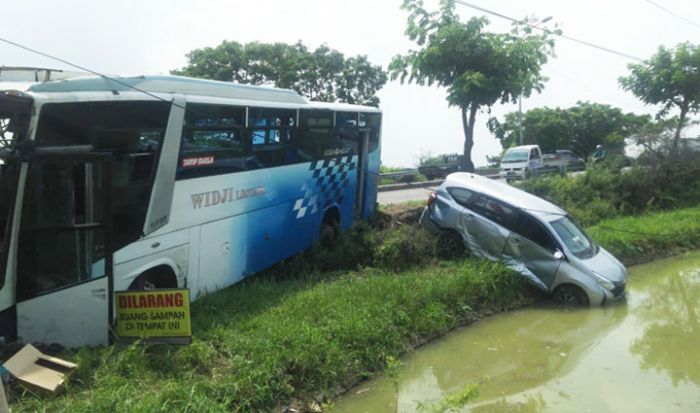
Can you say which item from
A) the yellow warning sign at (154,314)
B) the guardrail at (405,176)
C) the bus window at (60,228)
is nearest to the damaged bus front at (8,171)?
the bus window at (60,228)

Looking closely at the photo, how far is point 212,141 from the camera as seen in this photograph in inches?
303

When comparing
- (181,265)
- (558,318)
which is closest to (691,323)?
(558,318)

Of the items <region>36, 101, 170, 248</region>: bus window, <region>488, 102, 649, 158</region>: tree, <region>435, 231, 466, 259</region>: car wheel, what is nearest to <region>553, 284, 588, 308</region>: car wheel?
<region>435, 231, 466, 259</region>: car wheel

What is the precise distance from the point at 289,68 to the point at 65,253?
28005mm

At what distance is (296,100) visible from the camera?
10.1 m

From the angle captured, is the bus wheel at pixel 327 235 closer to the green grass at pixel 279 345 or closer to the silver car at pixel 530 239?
the green grass at pixel 279 345

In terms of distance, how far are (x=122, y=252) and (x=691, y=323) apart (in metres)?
8.67

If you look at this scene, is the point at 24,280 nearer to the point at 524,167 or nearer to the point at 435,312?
the point at 435,312

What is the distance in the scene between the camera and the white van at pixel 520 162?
2700 centimetres

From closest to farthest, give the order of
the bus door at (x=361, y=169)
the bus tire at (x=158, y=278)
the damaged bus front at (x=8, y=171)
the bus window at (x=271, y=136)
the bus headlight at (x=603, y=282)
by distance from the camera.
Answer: the damaged bus front at (x=8, y=171) → the bus tire at (x=158, y=278) → the bus window at (x=271, y=136) → the bus headlight at (x=603, y=282) → the bus door at (x=361, y=169)

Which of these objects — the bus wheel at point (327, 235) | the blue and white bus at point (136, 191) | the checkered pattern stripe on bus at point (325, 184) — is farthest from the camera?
the bus wheel at point (327, 235)

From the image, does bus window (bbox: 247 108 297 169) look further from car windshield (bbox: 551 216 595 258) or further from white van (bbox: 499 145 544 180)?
white van (bbox: 499 145 544 180)

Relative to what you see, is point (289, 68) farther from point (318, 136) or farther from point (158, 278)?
point (158, 278)

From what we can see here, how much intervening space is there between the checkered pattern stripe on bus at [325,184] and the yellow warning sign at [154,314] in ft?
14.8
